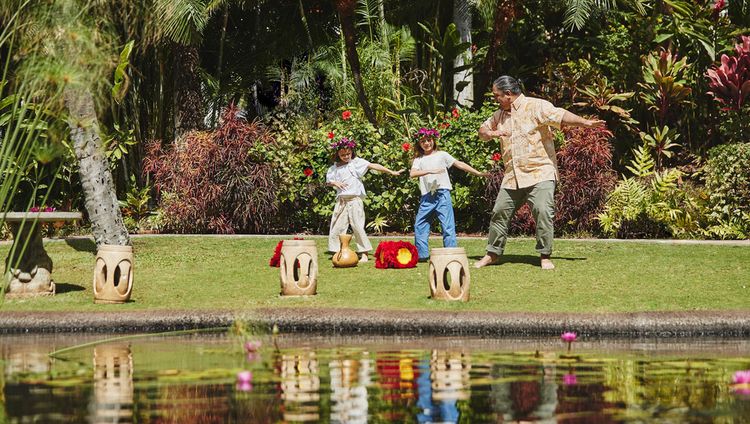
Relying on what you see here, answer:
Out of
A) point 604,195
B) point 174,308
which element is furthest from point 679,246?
point 174,308

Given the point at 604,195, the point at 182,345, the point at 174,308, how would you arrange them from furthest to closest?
the point at 604,195, the point at 174,308, the point at 182,345

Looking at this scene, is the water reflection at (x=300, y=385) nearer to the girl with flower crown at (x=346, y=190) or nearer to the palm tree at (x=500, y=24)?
the girl with flower crown at (x=346, y=190)

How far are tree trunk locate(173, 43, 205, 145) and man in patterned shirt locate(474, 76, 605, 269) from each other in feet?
26.6

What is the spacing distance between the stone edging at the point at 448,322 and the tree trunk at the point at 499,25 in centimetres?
1039

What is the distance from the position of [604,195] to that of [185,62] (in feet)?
23.1

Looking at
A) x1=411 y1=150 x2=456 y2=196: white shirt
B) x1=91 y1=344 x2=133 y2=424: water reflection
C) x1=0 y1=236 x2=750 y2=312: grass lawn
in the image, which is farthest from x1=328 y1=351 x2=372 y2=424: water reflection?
x1=411 y1=150 x2=456 y2=196: white shirt

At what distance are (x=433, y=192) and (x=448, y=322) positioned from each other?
14.1 feet

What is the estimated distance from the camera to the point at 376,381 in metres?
6.11

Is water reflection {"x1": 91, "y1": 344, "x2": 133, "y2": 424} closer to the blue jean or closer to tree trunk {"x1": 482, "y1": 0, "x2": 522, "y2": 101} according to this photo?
the blue jean

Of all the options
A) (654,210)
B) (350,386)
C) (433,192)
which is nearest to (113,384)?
(350,386)

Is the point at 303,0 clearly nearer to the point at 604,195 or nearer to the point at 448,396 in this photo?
the point at 604,195

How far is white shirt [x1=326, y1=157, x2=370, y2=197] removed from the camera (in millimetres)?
13352

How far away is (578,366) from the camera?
6.75m

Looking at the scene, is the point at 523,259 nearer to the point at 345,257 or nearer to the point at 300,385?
the point at 345,257
